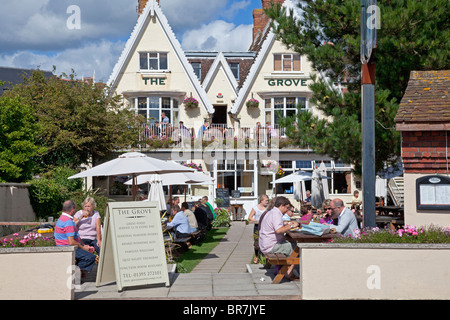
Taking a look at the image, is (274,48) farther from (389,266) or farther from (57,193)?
(389,266)

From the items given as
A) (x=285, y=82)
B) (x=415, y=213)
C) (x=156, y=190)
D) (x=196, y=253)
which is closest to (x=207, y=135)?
(x=285, y=82)

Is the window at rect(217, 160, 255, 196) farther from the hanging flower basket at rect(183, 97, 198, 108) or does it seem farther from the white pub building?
the hanging flower basket at rect(183, 97, 198, 108)

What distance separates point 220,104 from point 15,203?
16987 millimetres

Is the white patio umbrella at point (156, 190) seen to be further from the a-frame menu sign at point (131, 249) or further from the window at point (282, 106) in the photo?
the window at point (282, 106)

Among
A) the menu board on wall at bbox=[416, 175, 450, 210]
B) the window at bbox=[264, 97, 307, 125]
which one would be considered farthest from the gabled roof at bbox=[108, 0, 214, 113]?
the menu board on wall at bbox=[416, 175, 450, 210]

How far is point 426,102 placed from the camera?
1170cm

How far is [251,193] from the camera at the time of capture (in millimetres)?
31859

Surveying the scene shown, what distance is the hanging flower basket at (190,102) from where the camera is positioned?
32.8m

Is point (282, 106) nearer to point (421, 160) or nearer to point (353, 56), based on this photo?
point (353, 56)

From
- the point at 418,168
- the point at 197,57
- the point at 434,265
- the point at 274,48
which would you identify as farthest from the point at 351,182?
the point at 434,265

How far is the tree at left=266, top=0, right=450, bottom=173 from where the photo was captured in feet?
46.7

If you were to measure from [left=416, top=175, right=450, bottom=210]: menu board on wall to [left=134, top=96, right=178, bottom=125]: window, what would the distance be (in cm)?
2296

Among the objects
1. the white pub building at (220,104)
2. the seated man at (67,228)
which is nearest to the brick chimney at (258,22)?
the white pub building at (220,104)

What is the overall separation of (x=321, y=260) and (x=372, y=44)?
395cm
